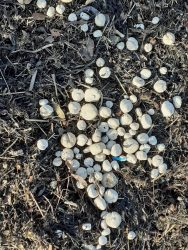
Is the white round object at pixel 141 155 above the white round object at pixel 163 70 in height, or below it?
below

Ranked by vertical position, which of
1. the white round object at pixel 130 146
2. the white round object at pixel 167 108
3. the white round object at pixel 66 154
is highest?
the white round object at pixel 167 108

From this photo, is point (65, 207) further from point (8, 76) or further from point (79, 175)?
point (8, 76)

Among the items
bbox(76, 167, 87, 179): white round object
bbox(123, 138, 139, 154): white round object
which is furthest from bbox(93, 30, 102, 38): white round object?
bbox(76, 167, 87, 179): white round object

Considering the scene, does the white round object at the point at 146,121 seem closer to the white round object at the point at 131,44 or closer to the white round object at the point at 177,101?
the white round object at the point at 177,101

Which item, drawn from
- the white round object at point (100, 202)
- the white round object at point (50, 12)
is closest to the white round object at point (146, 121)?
the white round object at point (100, 202)

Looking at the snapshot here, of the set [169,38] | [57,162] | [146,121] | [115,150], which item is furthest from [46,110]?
[169,38]

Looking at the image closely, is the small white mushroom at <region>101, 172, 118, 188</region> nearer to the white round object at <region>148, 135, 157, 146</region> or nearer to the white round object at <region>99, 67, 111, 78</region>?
the white round object at <region>148, 135, 157, 146</region>
